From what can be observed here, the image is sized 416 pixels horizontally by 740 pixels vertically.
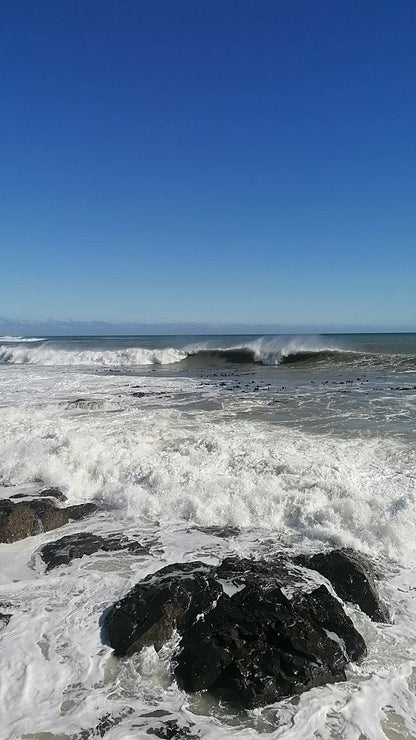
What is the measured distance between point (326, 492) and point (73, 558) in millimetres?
4161

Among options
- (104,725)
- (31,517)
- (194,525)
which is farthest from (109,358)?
(104,725)

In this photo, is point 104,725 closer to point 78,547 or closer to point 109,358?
point 78,547

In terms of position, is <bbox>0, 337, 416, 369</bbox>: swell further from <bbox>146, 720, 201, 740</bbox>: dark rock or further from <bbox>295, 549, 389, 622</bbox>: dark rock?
<bbox>146, 720, 201, 740</bbox>: dark rock

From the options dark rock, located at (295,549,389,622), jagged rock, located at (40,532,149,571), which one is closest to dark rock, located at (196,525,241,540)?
jagged rock, located at (40,532,149,571)

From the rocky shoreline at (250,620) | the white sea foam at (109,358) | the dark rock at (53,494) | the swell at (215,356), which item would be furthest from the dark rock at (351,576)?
the white sea foam at (109,358)

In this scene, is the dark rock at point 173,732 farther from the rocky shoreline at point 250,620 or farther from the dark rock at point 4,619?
the dark rock at point 4,619

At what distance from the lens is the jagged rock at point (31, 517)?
22.8 ft

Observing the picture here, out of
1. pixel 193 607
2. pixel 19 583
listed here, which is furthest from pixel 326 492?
pixel 19 583

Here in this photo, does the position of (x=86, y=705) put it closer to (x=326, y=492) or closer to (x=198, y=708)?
(x=198, y=708)

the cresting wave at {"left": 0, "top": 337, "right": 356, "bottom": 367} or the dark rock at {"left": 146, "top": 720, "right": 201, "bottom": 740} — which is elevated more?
the cresting wave at {"left": 0, "top": 337, "right": 356, "bottom": 367}

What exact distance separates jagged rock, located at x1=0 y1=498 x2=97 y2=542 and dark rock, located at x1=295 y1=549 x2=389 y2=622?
12.8 ft

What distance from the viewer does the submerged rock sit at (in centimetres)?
402

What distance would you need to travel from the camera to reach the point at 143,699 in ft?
13.0

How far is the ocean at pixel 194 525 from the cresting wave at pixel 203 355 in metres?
19.3
